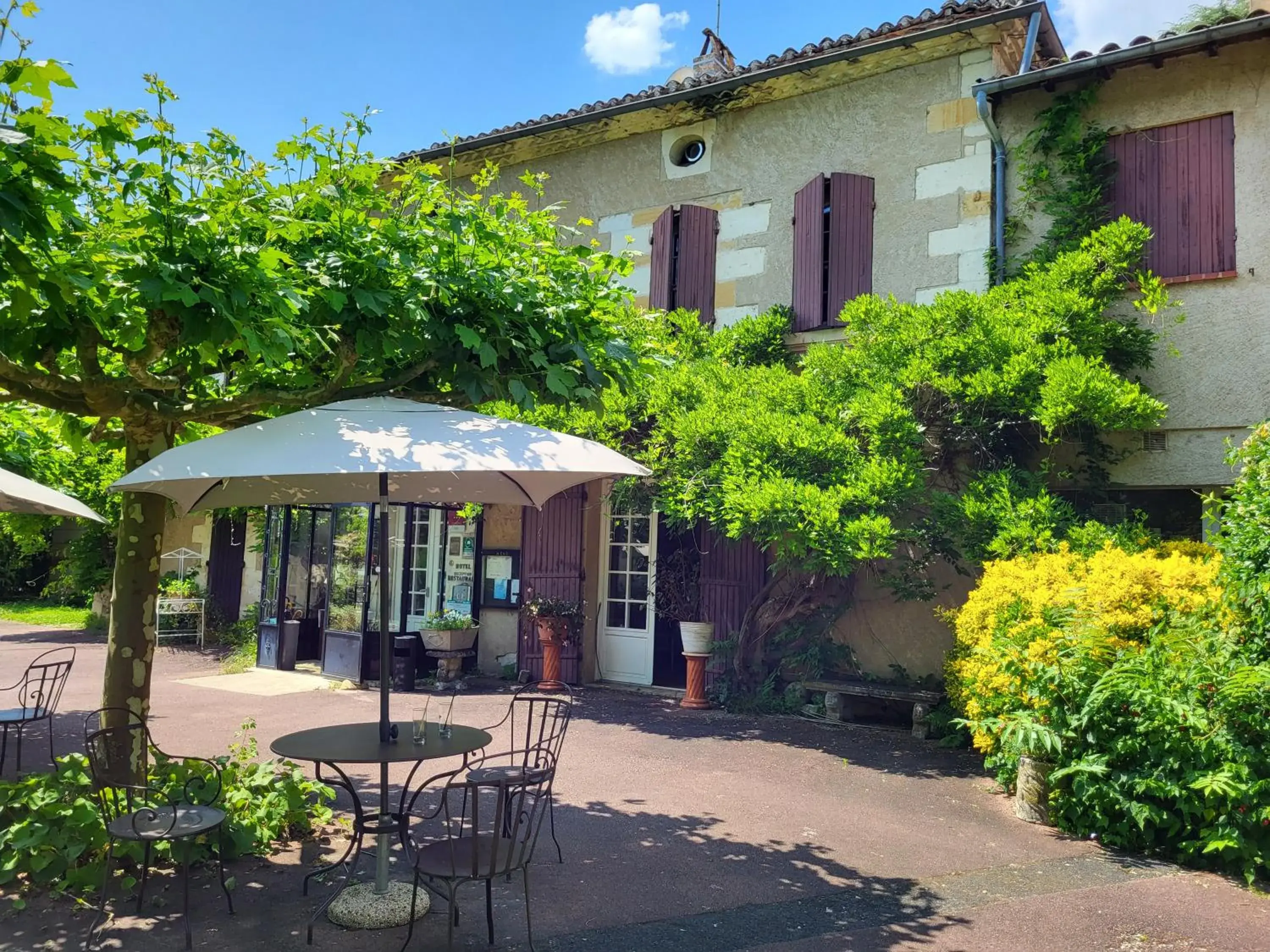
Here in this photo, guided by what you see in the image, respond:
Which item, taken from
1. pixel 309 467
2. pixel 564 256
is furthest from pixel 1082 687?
pixel 309 467

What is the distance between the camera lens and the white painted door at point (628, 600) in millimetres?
11422

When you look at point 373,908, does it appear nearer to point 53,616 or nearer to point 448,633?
point 448,633

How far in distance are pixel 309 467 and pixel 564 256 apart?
2.46m

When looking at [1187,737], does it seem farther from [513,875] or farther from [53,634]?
[53,634]

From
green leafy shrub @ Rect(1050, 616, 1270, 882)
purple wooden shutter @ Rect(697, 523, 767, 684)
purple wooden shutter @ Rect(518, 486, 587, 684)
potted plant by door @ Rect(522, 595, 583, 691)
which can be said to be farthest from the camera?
purple wooden shutter @ Rect(518, 486, 587, 684)

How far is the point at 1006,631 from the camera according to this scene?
662 centimetres

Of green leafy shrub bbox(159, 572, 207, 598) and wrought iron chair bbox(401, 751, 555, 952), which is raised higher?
green leafy shrub bbox(159, 572, 207, 598)

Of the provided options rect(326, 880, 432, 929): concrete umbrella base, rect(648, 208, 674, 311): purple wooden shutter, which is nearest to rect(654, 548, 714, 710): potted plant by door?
rect(648, 208, 674, 311): purple wooden shutter

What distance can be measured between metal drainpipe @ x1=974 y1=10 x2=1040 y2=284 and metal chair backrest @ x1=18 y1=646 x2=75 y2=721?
27.4 ft

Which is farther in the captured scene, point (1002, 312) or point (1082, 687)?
point (1002, 312)

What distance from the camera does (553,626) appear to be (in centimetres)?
1094

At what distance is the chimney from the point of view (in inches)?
482

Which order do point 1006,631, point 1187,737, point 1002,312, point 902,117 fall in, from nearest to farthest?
point 1187,737 < point 1006,631 < point 1002,312 < point 902,117

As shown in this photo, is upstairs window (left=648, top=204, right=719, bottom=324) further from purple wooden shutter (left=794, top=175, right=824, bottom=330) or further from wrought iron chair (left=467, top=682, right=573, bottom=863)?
wrought iron chair (left=467, top=682, right=573, bottom=863)
